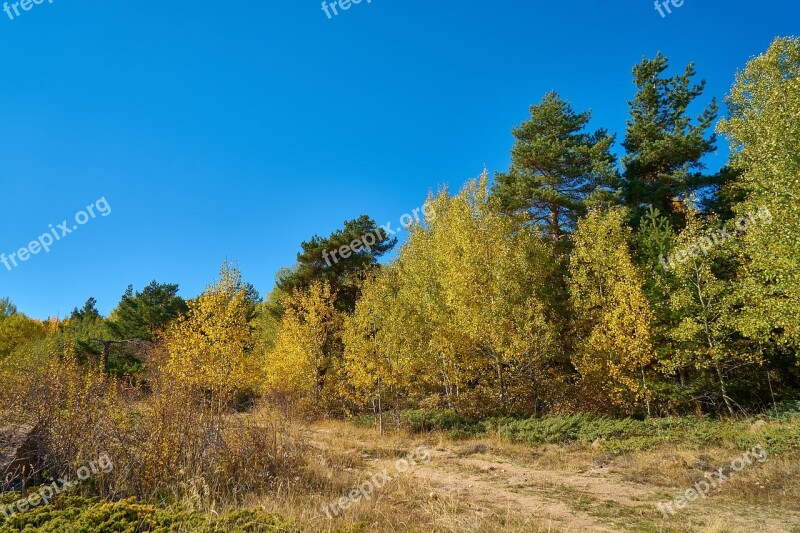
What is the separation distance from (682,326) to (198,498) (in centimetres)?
1579

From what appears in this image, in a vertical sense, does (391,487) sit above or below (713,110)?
below

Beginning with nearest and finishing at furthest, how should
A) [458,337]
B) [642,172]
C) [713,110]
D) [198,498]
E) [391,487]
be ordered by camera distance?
[198,498], [391,487], [458,337], [713,110], [642,172]

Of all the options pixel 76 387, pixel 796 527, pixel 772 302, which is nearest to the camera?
pixel 796 527

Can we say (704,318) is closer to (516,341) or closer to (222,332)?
(516,341)

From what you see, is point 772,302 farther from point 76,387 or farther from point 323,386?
point 323,386

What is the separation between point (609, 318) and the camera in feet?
49.5

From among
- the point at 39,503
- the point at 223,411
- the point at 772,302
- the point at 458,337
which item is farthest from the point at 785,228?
the point at 39,503

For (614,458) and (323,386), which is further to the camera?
(323,386)

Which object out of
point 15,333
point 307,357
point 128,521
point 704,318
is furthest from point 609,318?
point 15,333

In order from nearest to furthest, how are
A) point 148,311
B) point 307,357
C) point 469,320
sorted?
1. point 469,320
2. point 307,357
3. point 148,311

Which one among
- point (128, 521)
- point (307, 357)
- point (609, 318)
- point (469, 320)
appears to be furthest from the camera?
point (307, 357)

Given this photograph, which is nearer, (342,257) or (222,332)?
(222,332)

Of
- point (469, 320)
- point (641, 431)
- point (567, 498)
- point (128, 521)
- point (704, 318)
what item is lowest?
point (641, 431)

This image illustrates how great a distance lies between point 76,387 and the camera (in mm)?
6598
